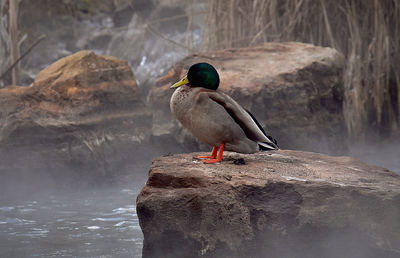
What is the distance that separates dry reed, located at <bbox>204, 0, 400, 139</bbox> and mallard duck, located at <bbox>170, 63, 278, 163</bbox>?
141 inches

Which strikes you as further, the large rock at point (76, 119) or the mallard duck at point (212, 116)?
the large rock at point (76, 119)

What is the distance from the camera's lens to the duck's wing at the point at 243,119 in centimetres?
337

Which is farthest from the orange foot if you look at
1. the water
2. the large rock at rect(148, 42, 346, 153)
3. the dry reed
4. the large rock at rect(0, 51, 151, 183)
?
the dry reed

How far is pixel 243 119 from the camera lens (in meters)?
3.38

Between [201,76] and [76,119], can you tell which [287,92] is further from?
[201,76]

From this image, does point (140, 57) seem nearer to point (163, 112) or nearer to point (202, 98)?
point (163, 112)

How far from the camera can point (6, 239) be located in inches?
154

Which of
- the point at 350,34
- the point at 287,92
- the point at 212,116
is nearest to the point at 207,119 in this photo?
the point at 212,116

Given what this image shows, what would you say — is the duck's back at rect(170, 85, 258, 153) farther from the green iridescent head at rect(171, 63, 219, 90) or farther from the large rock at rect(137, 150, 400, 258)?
the large rock at rect(137, 150, 400, 258)

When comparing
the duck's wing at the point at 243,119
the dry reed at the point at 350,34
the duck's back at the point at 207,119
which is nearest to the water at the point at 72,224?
the duck's back at the point at 207,119

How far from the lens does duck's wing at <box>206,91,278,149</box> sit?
3.37 meters

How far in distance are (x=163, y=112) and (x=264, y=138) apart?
2.85 metres

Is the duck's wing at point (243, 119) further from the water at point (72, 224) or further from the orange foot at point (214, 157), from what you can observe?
the water at point (72, 224)

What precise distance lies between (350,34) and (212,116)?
4134mm
